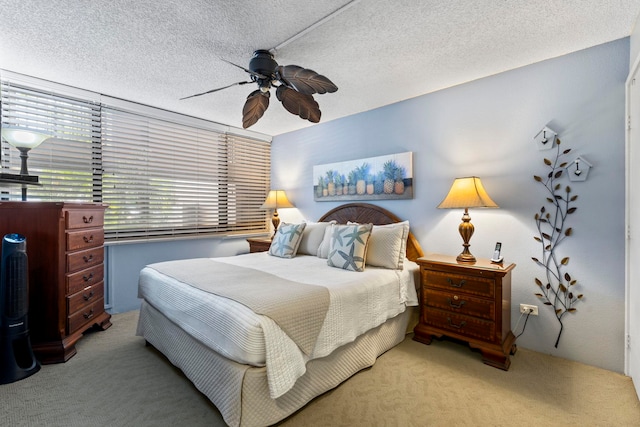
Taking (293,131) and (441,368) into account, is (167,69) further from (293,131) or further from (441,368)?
(441,368)

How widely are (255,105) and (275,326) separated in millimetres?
1557

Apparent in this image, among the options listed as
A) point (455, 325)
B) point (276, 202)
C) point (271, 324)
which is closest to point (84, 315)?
point (271, 324)

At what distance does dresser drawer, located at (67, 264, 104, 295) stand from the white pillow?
2.55 meters

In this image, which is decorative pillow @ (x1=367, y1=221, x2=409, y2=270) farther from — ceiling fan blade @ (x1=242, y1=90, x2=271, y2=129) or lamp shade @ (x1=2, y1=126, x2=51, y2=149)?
lamp shade @ (x1=2, y1=126, x2=51, y2=149)

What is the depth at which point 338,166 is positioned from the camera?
3.87 m

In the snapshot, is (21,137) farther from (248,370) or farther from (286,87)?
(248,370)

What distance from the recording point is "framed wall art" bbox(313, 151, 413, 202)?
10.7 feet

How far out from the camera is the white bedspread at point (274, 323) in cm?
150

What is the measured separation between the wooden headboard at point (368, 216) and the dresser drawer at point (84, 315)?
263cm

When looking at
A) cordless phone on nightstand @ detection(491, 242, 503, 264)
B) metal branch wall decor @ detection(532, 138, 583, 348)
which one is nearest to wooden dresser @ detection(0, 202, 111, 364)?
cordless phone on nightstand @ detection(491, 242, 503, 264)

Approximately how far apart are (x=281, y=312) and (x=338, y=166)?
258 centimetres

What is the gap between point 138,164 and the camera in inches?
137

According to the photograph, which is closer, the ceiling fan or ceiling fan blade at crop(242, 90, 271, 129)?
the ceiling fan

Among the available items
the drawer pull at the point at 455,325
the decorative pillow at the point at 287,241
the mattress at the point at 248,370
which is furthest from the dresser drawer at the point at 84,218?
the drawer pull at the point at 455,325
